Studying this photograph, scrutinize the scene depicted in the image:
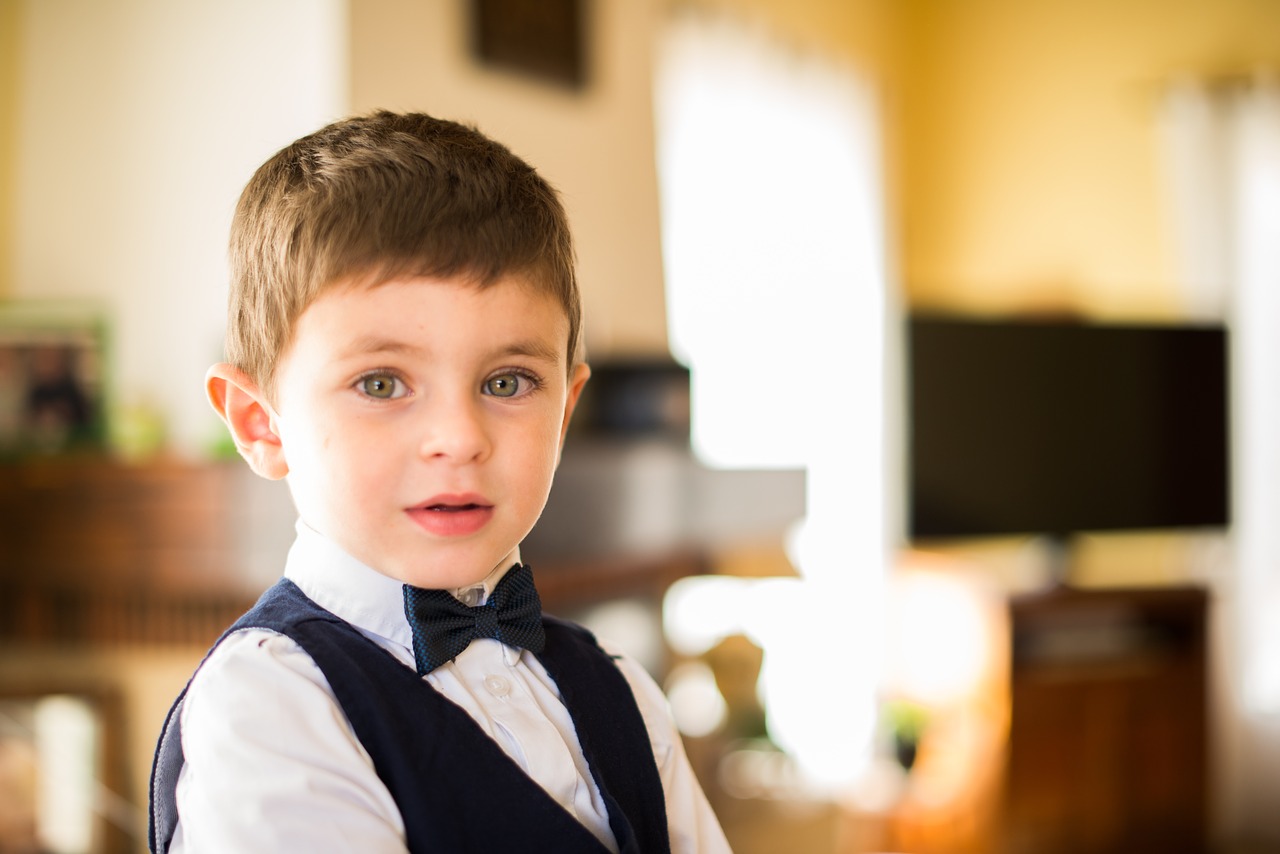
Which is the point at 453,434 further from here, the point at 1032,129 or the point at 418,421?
the point at 1032,129

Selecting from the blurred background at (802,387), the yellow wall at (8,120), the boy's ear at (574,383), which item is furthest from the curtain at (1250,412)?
the boy's ear at (574,383)

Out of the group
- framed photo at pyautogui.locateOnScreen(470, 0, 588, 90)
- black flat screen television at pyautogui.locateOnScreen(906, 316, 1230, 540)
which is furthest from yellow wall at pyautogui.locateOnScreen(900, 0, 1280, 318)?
framed photo at pyautogui.locateOnScreen(470, 0, 588, 90)

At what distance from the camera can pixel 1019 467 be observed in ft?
Answer: 12.2

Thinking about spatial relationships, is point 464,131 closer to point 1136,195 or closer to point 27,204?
point 27,204

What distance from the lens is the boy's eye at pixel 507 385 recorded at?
698 millimetres

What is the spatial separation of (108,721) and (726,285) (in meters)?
2.12

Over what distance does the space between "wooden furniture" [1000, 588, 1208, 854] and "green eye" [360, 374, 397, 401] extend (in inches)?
122

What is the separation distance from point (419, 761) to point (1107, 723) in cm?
335

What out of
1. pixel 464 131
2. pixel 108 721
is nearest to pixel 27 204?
pixel 108 721

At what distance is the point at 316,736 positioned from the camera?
24.9 inches

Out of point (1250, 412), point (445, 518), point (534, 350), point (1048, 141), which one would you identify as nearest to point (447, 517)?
point (445, 518)

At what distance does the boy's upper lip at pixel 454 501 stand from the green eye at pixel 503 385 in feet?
0.21

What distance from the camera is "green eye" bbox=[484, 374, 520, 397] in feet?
2.29

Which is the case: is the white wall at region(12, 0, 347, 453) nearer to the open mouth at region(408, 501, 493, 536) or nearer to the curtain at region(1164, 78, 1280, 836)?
the open mouth at region(408, 501, 493, 536)
